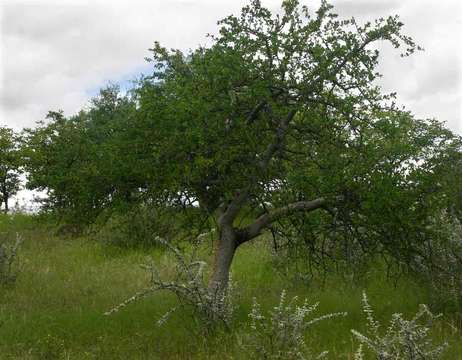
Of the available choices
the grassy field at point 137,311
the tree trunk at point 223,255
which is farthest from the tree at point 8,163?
the tree trunk at point 223,255

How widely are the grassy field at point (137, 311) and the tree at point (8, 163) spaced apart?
27007 mm

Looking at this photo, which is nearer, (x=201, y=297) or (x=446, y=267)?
(x=201, y=297)

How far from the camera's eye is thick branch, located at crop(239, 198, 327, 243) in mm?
9555

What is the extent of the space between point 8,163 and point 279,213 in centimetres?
3950

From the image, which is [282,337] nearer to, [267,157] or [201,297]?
[201,297]

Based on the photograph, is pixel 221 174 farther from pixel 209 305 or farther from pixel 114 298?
pixel 114 298

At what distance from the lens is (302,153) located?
9383 millimetres

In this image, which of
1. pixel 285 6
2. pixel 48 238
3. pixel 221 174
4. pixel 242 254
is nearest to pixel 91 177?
pixel 221 174

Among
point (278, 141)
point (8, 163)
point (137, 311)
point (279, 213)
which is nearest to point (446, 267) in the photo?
point (279, 213)

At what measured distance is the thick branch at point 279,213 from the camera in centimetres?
955

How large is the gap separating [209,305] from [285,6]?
5365 mm

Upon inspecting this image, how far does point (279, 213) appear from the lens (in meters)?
9.80

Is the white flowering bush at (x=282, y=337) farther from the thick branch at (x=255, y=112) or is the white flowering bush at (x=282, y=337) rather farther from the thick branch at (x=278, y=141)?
the thick branch at (x=255, y=112)

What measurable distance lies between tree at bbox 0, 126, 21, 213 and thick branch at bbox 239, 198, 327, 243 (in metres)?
35.6
